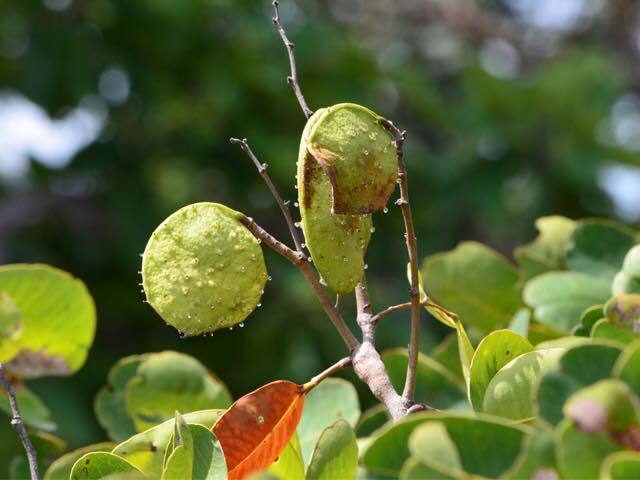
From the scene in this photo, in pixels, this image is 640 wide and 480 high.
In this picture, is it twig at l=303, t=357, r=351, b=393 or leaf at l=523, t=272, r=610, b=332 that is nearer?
twig at l=303, t=357, r=351, b=393

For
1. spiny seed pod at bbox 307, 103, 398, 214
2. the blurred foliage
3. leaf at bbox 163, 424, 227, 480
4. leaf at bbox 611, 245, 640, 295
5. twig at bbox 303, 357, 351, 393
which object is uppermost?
spiny seed pod at bbox 307, 103, 398, 214

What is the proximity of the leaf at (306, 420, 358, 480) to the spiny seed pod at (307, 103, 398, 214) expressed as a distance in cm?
15

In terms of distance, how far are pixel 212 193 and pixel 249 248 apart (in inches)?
115

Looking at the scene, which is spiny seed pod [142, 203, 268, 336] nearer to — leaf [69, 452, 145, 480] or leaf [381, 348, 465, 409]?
leaf [69, 452, 145, 480]

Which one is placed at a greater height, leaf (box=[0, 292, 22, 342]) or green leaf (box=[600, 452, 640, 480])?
green leaf (box=[600, 452, 640, 480])

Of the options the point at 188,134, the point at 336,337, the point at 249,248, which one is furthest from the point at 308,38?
the point at 249,248

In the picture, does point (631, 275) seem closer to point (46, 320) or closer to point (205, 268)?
point (205, 268)

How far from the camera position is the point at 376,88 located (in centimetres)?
348

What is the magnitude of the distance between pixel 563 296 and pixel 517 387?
0.26m

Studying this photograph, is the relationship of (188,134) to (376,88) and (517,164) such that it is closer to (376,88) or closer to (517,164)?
(376,88)

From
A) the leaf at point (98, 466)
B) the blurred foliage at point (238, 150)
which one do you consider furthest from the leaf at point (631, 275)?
Result: the blurred foliage at point (238, 150)

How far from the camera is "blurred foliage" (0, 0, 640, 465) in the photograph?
3.01m

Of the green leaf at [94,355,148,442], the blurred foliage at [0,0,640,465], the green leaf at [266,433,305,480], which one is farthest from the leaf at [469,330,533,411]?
the blurred foliage at [0,0,640,465]

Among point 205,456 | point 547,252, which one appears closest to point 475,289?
point 547,252
